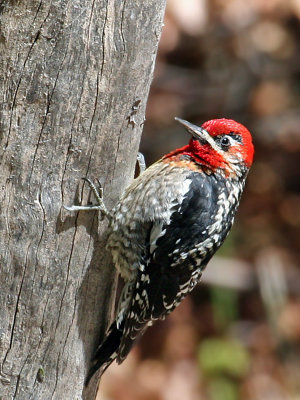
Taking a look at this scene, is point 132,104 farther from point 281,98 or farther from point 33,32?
point 281,98

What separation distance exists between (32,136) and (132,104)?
520 mm

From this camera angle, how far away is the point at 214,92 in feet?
26.6

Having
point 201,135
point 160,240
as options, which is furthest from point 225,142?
point 160,240

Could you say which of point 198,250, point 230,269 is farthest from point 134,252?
point 230,269

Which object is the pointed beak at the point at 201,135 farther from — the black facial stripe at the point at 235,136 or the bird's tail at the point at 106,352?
the bird's tail at the point at 106,352

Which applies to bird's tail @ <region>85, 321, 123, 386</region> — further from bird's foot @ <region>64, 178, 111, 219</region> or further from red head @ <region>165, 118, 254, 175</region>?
red head @ <region>165, 118, 254, 175</region>

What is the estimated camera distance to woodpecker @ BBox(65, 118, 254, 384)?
12.6 feet

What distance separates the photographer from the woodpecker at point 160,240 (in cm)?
383

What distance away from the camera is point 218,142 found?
4.06 metres

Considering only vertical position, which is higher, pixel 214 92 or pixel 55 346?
pixel 214 92

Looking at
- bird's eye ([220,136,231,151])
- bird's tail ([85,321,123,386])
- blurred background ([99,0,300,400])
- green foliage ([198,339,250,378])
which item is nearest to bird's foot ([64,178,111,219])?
bird's tail ([85,321,123,386])

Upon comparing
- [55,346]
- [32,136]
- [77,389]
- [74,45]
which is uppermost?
[74,45]

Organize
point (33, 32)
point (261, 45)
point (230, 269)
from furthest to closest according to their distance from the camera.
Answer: point (261, 45) → point (230, 269) → point (33, 32)

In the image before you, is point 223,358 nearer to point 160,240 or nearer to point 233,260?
point 233,260
